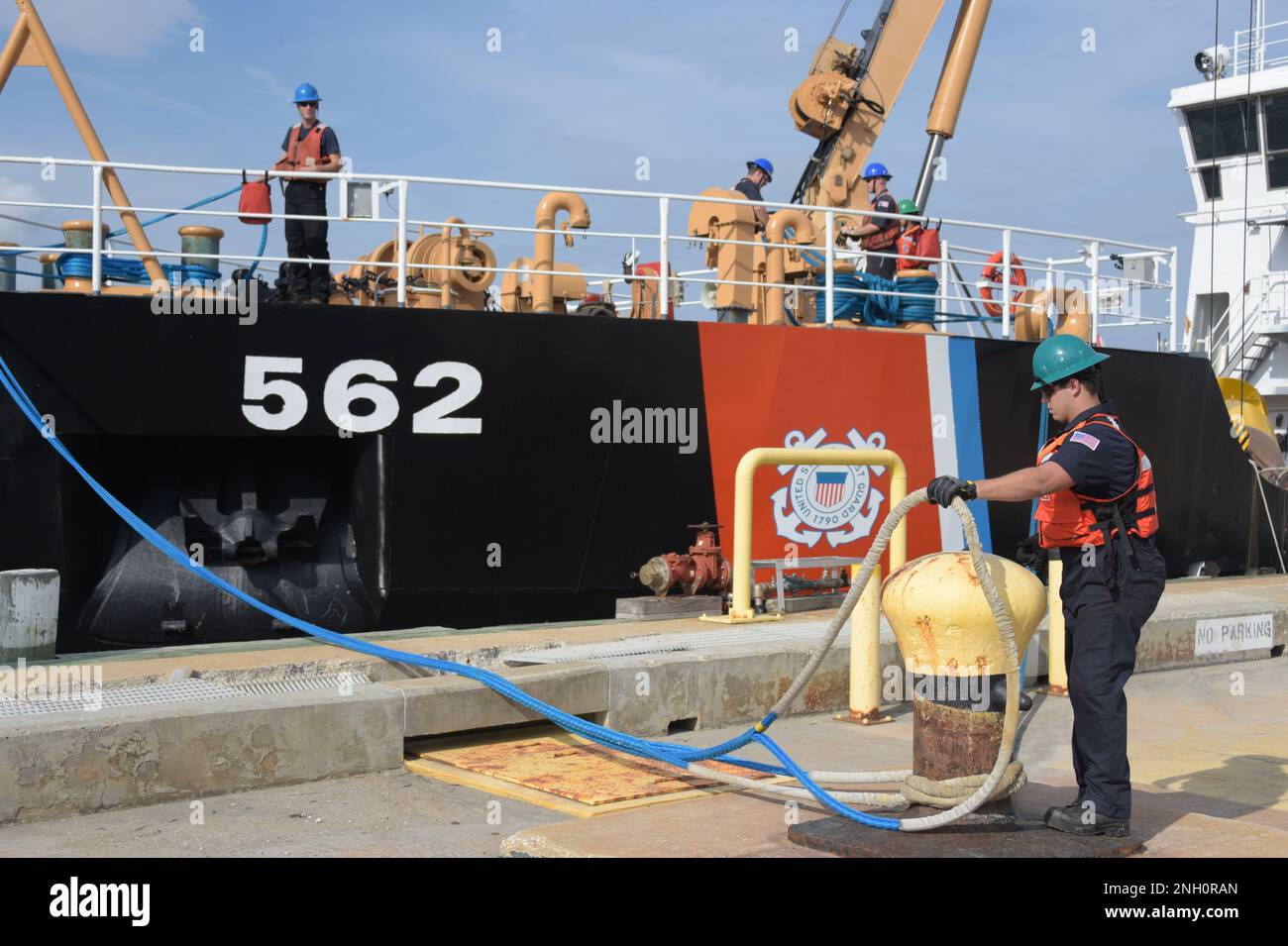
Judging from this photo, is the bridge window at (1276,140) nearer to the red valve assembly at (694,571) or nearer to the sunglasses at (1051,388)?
the red valve assembly at (694,571)

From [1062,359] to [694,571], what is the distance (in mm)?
4264

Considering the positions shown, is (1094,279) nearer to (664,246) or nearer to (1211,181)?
(664,246)

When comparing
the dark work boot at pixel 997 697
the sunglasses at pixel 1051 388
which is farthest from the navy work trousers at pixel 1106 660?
the sunglasses at pixel 1051 388

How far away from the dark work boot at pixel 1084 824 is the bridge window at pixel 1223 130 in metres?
15.5

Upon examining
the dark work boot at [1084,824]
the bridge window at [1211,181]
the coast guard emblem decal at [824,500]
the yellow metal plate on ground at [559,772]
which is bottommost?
the yellow metal plate on ground at [559,772]

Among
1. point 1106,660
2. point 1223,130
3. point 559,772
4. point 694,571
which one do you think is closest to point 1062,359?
point 1106,660

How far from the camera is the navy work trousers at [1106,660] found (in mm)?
4109

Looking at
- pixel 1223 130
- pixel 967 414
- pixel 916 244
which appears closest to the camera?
pixel 967 414

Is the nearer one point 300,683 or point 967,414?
point 300,683

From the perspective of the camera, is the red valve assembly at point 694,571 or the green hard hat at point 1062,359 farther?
the red valve assembly at point 694,571

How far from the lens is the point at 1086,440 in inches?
161

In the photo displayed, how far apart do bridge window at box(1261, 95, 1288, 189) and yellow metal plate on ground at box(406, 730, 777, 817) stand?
15.2m
